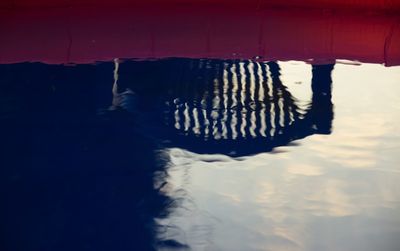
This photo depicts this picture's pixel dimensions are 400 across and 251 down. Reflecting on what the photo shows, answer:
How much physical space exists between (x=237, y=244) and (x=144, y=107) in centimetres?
159

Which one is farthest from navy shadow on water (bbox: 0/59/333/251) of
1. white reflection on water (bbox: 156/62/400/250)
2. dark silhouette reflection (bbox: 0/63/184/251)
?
white reflection on water (bbox: 156/62/400/250)

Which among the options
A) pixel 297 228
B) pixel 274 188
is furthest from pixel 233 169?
pixel 297 228

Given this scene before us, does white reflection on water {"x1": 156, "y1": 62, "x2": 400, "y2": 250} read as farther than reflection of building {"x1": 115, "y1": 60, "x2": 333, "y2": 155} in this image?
No

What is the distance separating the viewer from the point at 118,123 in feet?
11.1

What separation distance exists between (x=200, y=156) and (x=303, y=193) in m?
0.63

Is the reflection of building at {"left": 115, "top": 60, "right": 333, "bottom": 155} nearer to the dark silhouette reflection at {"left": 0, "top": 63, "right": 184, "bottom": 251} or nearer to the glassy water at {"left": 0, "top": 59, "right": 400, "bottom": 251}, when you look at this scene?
the glassy water at {"left": 0, "top": 59, "right": 400, "bottom": 251}

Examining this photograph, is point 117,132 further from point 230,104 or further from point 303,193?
point 303,193

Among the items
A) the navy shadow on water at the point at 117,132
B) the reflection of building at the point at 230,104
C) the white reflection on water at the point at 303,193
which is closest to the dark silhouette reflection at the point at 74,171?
the navy shadow on water at the point at 117,132

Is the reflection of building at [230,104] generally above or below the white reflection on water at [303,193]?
above

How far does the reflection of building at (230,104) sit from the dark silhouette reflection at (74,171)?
0.96 ft

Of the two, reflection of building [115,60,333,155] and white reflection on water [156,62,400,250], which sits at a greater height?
reflection of building [115,60,333,155]

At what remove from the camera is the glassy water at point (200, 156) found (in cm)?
234

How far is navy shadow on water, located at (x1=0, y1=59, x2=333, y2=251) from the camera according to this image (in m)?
2.39

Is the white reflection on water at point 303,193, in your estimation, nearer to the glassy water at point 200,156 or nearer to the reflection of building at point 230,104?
the glassy water at point 200,156
